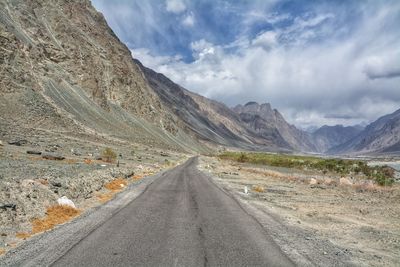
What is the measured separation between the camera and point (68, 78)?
370 ft

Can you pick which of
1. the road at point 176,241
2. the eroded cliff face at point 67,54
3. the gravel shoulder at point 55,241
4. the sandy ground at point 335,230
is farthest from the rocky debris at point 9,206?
the eroded cliff face at point 67,54

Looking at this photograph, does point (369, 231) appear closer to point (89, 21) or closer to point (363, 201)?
point (363, 201)

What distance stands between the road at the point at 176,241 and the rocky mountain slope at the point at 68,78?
4463cm

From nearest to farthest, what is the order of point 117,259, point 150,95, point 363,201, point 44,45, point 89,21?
1. point 117,259
2. point 363,201
3. point 44,45
4. point 89,21
5. point 150,95

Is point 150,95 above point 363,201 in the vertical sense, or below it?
above

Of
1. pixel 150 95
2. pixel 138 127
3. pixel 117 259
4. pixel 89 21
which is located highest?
pixel 89 21

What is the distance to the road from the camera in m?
9.88

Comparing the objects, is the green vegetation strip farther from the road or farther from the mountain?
the mountain

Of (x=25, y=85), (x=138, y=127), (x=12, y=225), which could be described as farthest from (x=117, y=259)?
(x=138, y=127)

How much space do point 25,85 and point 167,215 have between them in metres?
83.7

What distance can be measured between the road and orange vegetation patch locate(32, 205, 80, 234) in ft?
5.91

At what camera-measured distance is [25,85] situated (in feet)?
293

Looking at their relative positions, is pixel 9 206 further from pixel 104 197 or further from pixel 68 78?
pixel 68 78

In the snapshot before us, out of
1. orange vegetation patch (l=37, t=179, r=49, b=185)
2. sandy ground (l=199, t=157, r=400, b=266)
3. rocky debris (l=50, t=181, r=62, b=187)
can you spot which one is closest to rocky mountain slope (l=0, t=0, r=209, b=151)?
orange vegetation patch (l=37, t=179, r=49, b=185)
